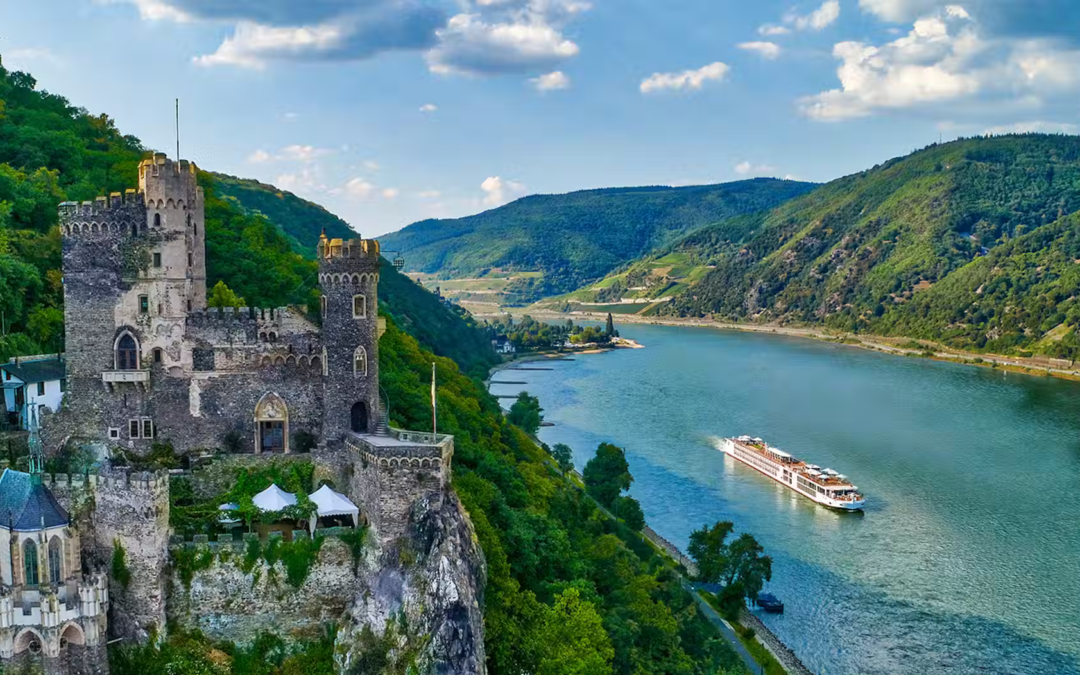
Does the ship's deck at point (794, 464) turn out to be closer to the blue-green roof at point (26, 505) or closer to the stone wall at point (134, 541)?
the stone wall at point (134, 541)

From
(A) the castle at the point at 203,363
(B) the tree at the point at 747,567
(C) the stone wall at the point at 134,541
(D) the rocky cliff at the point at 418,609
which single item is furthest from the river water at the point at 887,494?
(C) the stone wall at the point at 134,541

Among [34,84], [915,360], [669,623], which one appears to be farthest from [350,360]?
[915,360]

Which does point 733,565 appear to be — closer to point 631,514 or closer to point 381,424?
point 631,514

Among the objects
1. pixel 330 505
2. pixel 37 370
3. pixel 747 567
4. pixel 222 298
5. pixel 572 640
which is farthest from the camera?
pixel 747 567

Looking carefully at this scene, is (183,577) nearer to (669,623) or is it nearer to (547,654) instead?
(547,654)

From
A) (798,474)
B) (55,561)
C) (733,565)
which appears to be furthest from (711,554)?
(55,561)

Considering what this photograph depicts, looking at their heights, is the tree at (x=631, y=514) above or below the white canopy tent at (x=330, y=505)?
below
